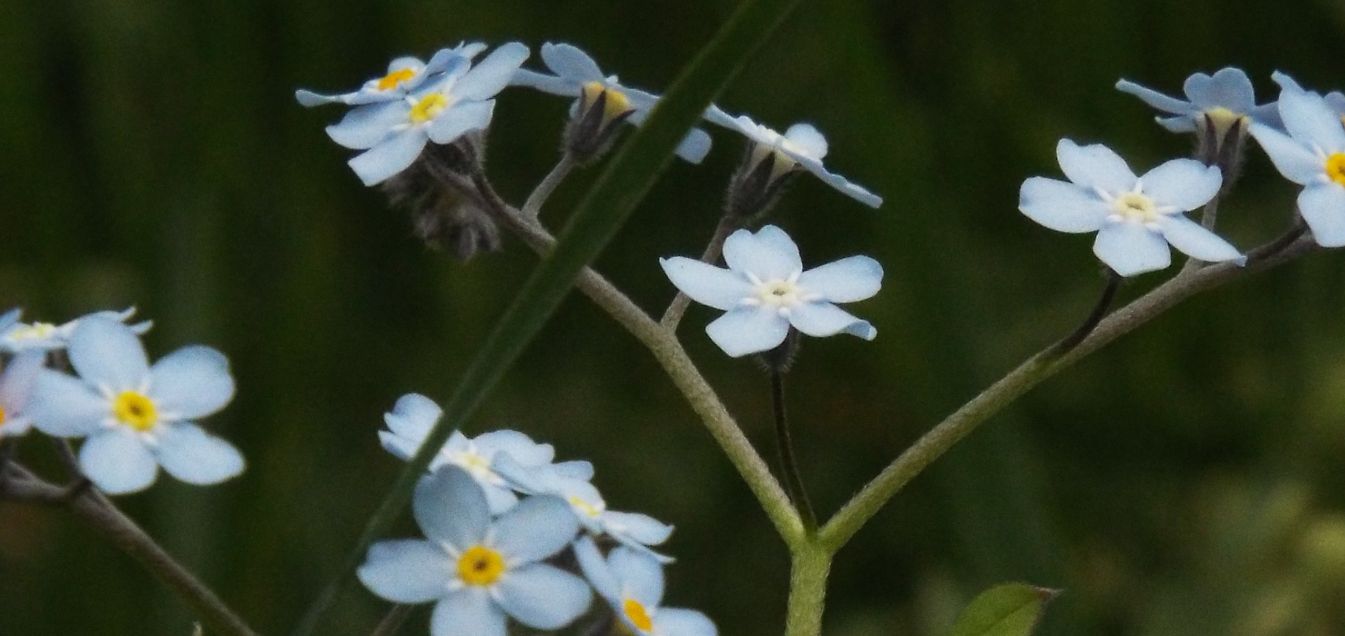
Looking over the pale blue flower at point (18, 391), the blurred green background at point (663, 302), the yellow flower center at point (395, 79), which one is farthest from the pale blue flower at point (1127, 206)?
the blurred green background at point (663, 302)

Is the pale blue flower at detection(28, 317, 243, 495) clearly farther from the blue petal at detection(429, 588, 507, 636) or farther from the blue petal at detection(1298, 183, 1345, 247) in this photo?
the blue petal at detection(1298, 183, 1345, 247)

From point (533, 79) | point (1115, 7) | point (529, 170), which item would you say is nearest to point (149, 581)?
point (529, 170)

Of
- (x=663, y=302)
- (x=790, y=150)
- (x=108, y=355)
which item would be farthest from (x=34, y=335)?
(x=663, y=302)

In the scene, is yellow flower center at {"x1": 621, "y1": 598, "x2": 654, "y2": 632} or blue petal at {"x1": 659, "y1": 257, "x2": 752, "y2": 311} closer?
yellow flower center at {"x1": 621, "y1": 598, "x2": 654, "y2": 632}

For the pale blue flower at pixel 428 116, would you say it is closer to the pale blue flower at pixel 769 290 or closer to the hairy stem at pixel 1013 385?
the pale blue flower at pixel 769 290

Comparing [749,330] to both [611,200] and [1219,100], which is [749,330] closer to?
[611,200]

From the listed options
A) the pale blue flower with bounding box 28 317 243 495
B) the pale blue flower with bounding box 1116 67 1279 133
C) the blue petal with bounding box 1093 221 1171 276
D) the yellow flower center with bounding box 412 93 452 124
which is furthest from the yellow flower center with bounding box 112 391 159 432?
the pale blue flower with bounding box 1116 67 1279 133

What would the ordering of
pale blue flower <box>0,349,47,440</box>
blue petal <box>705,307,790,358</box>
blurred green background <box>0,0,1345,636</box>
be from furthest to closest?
blurred green background <box>0,0,1345,636</box>, blue petal <box>705,307,790,358</box>, pale blue flower <box>0,349,47,440</box>
